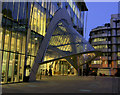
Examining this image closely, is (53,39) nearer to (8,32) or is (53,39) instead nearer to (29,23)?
(29,23)

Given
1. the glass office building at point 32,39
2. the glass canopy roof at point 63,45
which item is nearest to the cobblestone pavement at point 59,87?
the glass office building at point 32,39

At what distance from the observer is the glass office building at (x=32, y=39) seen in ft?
66.4

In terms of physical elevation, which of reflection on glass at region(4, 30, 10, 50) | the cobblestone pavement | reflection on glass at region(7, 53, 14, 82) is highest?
reflection on glass at region(4, 30, 10, 50)

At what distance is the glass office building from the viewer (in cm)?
2023

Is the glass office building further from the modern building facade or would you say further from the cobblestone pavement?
the modern building facade

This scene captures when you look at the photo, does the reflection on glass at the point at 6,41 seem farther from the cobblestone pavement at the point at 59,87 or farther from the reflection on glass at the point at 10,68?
the cobblestone pavement at the point at 59,87

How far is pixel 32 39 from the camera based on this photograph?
1009 inches

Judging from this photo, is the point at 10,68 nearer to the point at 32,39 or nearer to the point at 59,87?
the point at 32,39

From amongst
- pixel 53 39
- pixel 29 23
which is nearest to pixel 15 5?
pixel 29 23

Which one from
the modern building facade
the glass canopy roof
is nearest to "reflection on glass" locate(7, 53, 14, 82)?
the glass canopy roof

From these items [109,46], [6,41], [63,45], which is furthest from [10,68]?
[109,46]

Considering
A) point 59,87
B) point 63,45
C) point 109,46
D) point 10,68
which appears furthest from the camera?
point 109,46

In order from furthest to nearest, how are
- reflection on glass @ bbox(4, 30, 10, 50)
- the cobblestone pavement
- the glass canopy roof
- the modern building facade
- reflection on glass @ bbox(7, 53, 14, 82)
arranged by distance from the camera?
the modern building facade < the glass canopy roof < reflection on glass @ bbox(7, 53, 14, 82) < reflection on glass @ bbox(4, 30, 10, 50) < the cobblestone pavement

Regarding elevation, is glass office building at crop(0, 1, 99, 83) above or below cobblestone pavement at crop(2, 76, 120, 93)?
above
